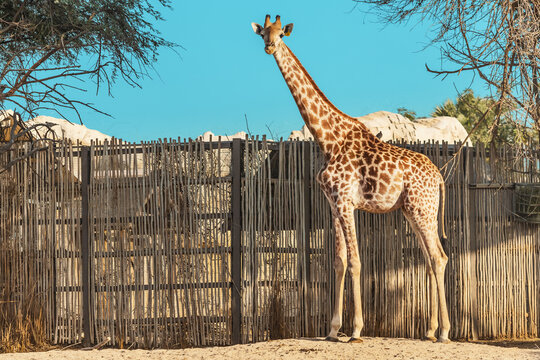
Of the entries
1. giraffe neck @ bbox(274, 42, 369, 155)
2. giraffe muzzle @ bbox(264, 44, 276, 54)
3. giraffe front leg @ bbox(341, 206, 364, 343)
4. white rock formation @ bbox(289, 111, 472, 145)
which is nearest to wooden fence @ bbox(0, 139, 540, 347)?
giraffe neck @ bbox(274, 42, 369, 155)

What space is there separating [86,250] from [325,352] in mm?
3156

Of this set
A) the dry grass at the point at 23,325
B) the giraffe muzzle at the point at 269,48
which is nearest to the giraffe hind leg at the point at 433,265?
the giraffe muzzle at the point at 269,48

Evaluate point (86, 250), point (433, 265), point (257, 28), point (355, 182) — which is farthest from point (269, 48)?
point (86, 250)

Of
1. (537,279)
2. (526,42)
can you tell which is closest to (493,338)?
(537,279)

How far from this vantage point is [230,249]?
688 centimetres

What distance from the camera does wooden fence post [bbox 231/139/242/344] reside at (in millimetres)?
6820

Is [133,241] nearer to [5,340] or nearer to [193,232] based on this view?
[193,232]

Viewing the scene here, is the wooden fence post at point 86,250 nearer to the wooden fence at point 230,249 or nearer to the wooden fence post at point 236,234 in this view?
the wooden fence at point 230,249

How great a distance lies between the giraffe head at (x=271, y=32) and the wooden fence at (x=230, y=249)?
1.26m

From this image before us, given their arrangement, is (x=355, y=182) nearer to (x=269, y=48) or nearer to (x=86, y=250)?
(x=269, y=48)

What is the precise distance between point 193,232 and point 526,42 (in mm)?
4035

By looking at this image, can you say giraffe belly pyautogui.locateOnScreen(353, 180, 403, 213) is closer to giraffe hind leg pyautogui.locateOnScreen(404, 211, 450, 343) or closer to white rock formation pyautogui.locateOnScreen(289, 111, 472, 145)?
giraffe hind leg pyautogui.locateOnScreen(404, 211, 450, 343)

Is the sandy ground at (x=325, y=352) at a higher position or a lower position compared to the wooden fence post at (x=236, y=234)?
lower

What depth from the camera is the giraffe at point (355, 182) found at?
19.9 feet
